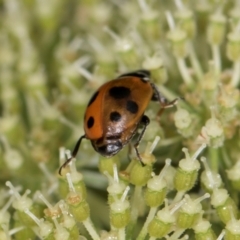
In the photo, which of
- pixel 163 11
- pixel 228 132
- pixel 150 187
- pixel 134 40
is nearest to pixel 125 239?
pixel 150 187

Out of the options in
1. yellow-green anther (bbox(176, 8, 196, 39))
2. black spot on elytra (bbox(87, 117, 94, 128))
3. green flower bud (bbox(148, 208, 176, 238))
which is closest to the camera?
green flower bud (bbox(148, 208, 176, 238))

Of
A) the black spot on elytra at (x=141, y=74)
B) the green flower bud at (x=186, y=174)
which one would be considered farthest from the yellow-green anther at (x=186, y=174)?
the black spot on elytra at (x=141, y=74)

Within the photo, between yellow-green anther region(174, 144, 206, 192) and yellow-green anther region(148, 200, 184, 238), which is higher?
yellow-green anther region(174, 144, 206, 192)

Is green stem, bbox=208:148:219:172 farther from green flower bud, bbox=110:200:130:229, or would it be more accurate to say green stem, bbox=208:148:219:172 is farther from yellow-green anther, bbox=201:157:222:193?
green flower bud, bbox=110:200:130:229

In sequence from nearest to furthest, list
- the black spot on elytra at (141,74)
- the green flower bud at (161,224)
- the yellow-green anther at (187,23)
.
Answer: the green flower bud at (161,224) → the black spot on elytra at (141,74) → the yellow-green anther at (187,23)

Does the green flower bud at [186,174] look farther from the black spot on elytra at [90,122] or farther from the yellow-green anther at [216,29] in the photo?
the yellow-green anther at [216,29]

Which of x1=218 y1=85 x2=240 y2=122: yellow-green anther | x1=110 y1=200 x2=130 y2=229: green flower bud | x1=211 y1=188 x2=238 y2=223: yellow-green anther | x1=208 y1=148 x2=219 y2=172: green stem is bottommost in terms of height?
x1=211 y1=188 x2=238 y2=223: yellow-green anther

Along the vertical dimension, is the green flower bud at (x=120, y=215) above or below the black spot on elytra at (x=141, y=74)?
below

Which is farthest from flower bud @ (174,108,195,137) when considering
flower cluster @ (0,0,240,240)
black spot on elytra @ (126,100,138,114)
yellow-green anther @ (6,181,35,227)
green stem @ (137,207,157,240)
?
yellow-green anther @ (6,181,35,227)

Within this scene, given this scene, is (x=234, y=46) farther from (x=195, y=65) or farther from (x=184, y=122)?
(x=184, y=122)
